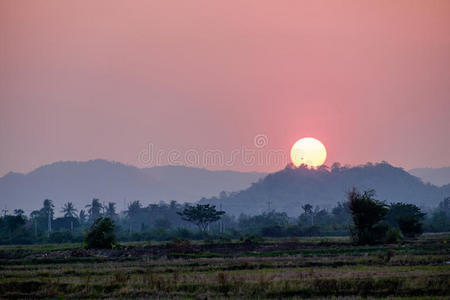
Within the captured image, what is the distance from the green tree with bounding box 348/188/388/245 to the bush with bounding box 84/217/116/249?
988 inches

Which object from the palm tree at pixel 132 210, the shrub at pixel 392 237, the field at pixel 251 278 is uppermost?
the palm tree at pixel 132 210

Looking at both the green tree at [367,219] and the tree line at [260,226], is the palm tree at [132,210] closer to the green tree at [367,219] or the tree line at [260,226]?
the tree line at [260,226]

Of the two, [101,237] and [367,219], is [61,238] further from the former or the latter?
[367,219]

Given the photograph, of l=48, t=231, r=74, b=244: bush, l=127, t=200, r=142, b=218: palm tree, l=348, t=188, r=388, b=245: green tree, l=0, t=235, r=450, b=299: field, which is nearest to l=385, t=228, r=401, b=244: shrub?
l=348, t=188, r=388, b=245: green tree

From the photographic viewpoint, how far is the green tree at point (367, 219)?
56938mm

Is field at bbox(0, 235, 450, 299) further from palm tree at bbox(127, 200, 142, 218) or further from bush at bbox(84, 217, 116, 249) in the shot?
palm tree at bbox(127, 200, 142, 218)

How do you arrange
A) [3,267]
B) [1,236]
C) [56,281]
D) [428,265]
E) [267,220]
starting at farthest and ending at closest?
[267,220], [1,236], [3,267], [428,265], [56,281]

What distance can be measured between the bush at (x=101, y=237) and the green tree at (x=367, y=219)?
82.3 ft

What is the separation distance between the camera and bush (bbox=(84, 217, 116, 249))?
2317 inches

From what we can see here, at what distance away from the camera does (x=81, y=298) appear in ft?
91.4

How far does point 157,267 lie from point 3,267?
39.4 ft

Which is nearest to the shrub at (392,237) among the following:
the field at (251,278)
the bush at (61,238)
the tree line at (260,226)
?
the tree line at (260,226)

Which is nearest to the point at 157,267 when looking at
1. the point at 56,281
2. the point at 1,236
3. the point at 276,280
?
the point at 56,281

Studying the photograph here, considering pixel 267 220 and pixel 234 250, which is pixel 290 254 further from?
pixel 267 220
